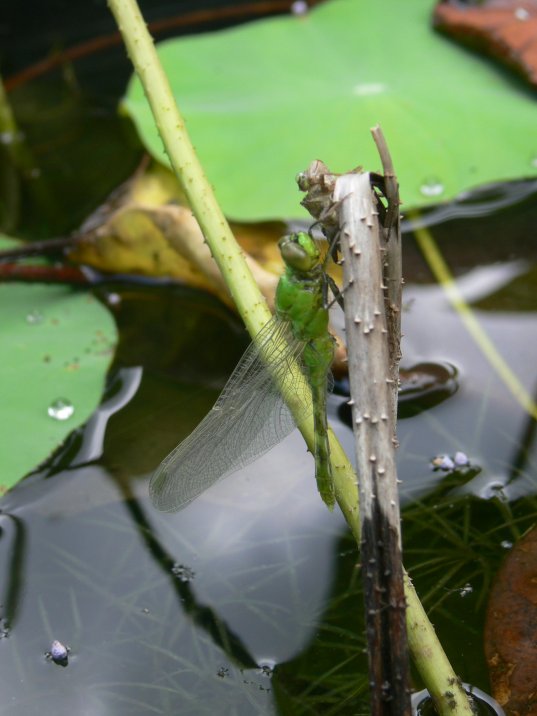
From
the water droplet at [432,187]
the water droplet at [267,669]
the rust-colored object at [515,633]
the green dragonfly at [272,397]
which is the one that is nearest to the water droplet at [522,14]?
the water droplet at [432,187]

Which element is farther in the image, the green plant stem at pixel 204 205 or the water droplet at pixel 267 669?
the water droplet at pixel 267 669

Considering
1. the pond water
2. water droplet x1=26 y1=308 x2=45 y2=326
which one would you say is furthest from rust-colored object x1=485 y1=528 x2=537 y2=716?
water droplet x1=26 y1=308 x2=45 y2=326

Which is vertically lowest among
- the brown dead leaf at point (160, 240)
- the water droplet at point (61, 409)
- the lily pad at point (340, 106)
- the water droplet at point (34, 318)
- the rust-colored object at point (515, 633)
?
the rust-colored object at point (515, 633)

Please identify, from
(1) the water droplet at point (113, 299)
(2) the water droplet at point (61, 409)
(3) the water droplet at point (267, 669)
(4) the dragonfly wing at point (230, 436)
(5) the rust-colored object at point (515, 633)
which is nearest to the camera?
(5) the rust-colored object at point (515, 633)

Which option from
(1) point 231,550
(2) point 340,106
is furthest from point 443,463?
(2) point 340,106

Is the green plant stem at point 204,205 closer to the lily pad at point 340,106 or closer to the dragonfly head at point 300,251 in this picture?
the dragonfly head at point 300,251

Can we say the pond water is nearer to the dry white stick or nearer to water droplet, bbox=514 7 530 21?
the dry white stick
